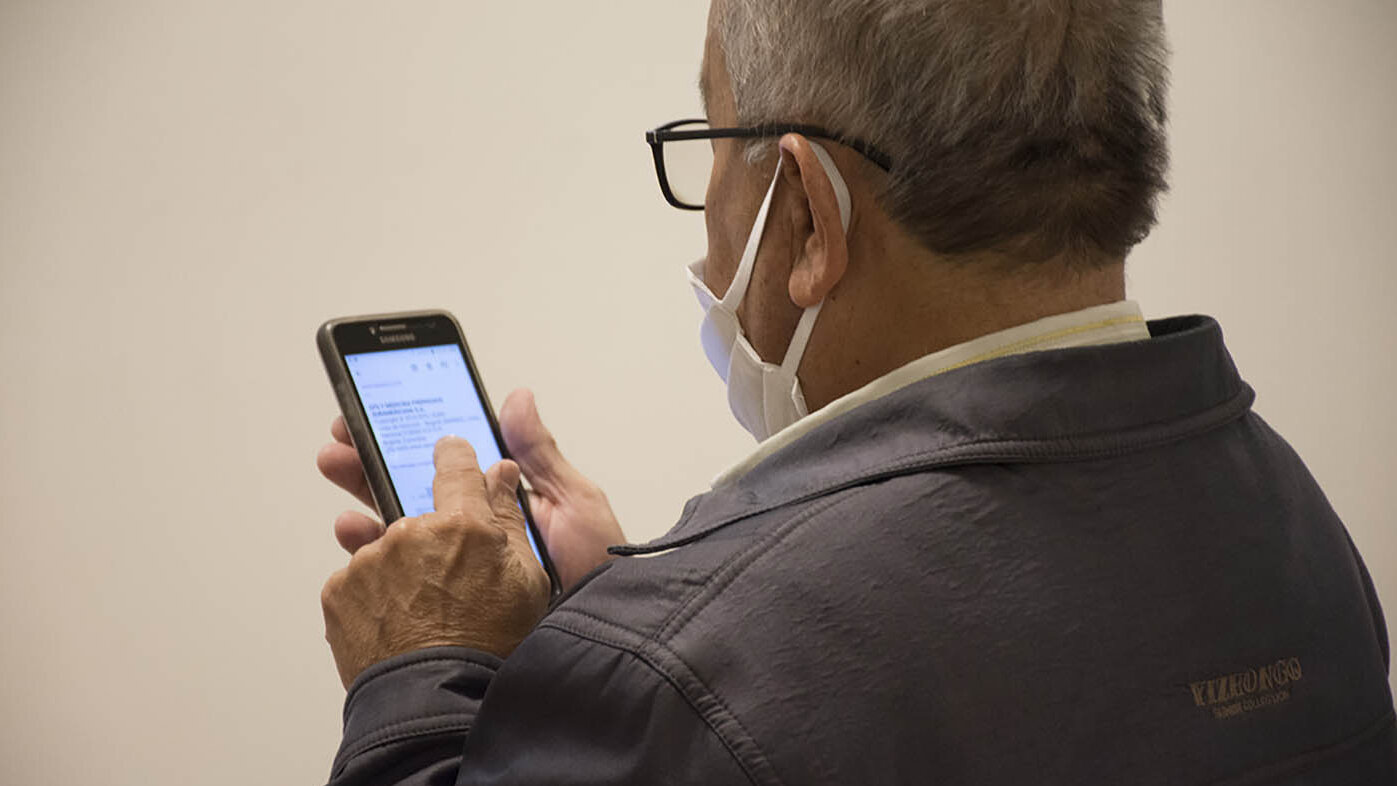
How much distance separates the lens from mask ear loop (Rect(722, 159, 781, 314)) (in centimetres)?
73

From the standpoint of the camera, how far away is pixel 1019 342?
641 millimetres

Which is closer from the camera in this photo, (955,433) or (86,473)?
(955,433)

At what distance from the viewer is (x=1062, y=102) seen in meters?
0.62

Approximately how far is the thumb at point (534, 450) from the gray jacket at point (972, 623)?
1.41 ft

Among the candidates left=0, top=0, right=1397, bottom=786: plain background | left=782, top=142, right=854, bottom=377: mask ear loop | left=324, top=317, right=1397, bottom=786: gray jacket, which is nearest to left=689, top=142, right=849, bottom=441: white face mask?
left=782, top=142, right=854, bottom=377: mask ear loop

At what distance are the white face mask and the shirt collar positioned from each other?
73 mm

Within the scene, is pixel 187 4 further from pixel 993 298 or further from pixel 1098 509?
pixel 1098 509

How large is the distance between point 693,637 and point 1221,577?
0.89ft

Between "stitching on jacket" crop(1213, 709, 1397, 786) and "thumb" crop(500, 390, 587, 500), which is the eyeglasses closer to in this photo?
"thumb" crop(500, 390, 587, 500)

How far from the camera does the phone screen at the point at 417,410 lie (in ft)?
3.25

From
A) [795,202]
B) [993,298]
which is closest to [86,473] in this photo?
[795,202]

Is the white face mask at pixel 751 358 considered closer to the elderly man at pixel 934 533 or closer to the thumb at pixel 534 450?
the elderly man at pixel 934 533

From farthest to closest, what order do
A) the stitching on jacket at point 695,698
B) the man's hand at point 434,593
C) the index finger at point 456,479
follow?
the index finger at point 456,479
the man's hand at point 434,593
the stitching on jacket at point 695,698

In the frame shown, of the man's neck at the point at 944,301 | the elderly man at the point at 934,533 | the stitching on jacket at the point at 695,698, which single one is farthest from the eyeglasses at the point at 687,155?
the stitching on jacket at the point at 695,698
